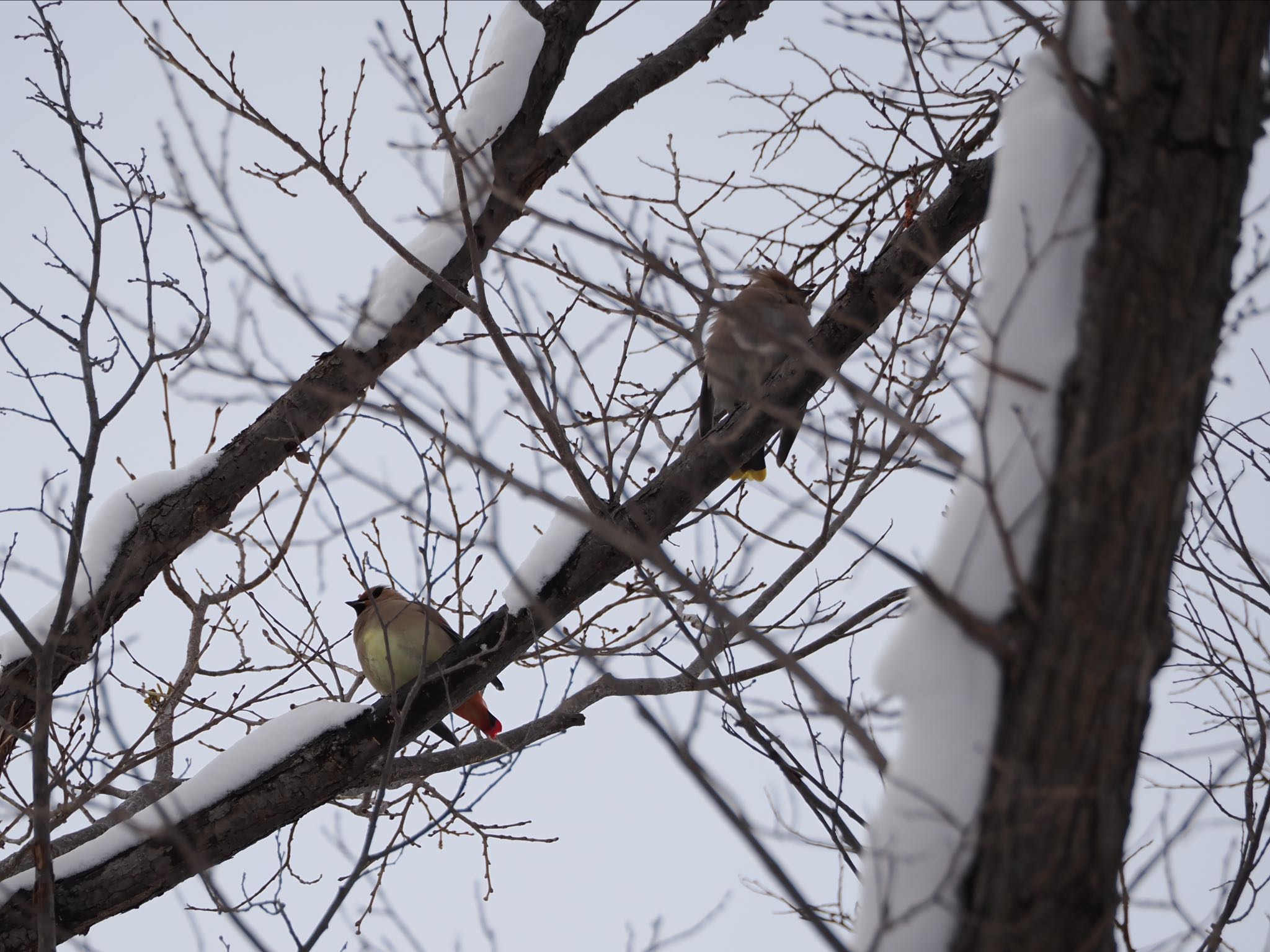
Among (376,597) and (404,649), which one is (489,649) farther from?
(376,597)

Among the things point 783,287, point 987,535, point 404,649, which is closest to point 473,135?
point 783,287

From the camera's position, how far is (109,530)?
363cm

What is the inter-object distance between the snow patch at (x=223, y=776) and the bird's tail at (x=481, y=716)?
197 cm

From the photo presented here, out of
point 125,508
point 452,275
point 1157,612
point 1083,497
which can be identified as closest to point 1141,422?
point 1083,497

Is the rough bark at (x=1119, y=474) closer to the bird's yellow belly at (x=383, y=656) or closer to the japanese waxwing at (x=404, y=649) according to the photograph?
the japanese waxwing at (x=404, y=649)

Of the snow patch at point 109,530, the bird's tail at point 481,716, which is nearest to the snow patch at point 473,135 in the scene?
the snow patch at point 109,530

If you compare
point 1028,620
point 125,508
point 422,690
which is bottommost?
point 1028,620

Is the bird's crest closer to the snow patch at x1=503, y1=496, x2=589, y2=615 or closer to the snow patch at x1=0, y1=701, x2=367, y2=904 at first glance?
the snow patch at x1=503, y1=496, x2=589, y2=615

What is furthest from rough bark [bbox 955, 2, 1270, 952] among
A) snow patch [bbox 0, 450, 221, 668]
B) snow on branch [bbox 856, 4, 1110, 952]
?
snow patch [bbox 0, 450, 221, 668]

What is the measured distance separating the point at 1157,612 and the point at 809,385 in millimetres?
2113

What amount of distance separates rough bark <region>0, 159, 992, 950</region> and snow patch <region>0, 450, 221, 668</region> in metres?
0.83

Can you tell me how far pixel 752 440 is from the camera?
138 inches

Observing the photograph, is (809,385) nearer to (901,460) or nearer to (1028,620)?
(901,460)

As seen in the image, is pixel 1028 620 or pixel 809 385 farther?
pixel 809 385
